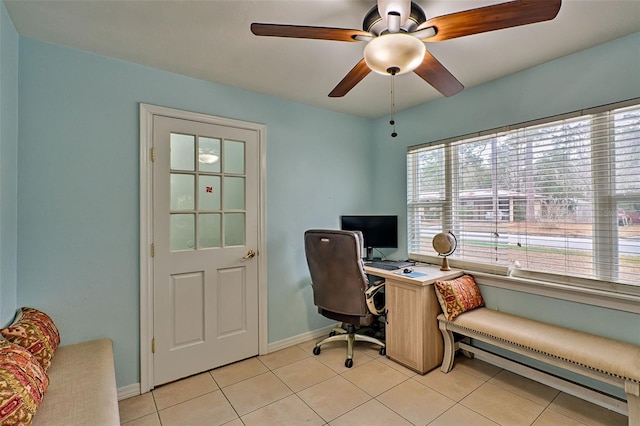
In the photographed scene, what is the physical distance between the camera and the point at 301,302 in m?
3.08

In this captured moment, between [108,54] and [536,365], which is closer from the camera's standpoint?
[108,54]

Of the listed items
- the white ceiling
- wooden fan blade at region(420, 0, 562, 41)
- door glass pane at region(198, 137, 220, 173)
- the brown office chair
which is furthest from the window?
door glass pane at region(198, 137, 220, 173)

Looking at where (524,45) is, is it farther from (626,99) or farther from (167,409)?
(167,409)

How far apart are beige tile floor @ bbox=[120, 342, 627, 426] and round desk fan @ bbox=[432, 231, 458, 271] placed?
85cm

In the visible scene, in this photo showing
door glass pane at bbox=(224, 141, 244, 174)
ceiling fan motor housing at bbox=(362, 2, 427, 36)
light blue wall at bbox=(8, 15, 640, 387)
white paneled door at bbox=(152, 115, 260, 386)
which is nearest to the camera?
ceiling fan motor housing at bbox=(362, 2, 427, 36)

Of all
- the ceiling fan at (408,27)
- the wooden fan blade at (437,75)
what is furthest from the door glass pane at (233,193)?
the wooden fan blade at (437,75)

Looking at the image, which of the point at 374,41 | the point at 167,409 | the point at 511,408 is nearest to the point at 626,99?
the point at 374,41

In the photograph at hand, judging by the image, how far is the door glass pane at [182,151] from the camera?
7.83ft

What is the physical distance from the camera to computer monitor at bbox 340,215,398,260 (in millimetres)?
3264

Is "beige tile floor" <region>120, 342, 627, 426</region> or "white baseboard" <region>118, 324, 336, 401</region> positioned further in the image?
"white baseboard" <region>118, 324, 336, 401</region>

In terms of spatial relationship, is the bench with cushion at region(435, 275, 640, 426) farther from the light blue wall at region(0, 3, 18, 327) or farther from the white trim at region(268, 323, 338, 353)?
the light blue wall at region(0, 3, 18, 327)

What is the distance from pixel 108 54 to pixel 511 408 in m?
3.58

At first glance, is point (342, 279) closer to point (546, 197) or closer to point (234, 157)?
point (234, 157)

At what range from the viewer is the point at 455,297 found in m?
2.38
